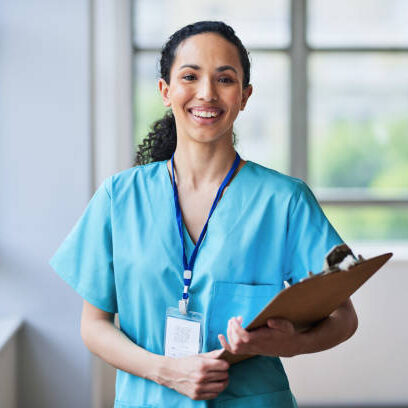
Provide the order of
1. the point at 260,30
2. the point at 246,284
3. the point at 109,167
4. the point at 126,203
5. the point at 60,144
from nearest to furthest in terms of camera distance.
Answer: the point at 246,284
the point at 126,203
the point at 60,144
the point at 109,167
the point at 260,30

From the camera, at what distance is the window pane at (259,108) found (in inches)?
141

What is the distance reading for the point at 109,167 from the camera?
10.6 feet

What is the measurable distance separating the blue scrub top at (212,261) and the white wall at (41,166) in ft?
3.22

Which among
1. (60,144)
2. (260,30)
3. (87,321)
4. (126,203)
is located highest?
(260,30)

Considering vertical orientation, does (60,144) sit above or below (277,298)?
above

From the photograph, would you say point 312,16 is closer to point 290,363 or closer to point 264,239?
point 290,363

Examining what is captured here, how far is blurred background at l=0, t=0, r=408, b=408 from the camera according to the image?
2.22 meters

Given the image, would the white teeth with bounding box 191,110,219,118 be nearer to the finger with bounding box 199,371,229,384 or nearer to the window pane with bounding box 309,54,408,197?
the finger with bounding box 199,371,229,384

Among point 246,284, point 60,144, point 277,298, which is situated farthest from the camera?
point 60,144

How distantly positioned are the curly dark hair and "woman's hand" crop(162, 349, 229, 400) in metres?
0.58

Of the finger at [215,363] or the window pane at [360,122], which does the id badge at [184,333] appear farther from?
the window pane at [360,122]

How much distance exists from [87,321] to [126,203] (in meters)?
0.27

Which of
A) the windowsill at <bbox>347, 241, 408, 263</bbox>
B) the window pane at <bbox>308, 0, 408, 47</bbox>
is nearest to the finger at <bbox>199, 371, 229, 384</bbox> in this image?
the windowsill at <bbox>347, 241, 408, 263</bbox>

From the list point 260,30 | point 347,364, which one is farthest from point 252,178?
point 260,30
